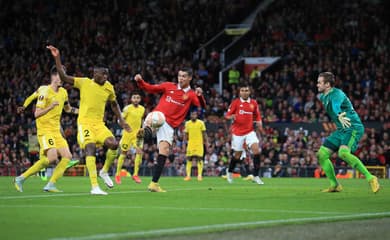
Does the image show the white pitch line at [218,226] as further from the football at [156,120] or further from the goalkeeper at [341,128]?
the football at [156,120]

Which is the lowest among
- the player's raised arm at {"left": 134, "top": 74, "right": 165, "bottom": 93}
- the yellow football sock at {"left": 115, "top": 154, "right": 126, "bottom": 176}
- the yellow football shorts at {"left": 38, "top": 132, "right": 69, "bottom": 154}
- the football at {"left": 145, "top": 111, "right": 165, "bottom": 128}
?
the yellow football sock at {"left": 115, "top": 154, "right": 126, "bottom": 176}

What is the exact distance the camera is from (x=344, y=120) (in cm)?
1518

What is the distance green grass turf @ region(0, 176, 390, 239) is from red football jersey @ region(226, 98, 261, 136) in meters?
7.62

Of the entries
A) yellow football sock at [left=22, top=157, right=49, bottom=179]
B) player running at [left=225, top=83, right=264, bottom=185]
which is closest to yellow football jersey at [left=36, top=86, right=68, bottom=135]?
yellow football sock at [left=22, top=157, right=49, bottom=179]

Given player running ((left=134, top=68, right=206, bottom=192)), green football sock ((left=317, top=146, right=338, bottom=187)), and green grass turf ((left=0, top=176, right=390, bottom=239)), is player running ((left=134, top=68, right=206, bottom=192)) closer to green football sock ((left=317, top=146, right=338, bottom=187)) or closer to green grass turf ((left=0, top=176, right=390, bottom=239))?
green grass turf ((left=0, top=176, right=390, bottom=239))

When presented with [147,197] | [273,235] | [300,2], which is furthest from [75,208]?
[300,2]

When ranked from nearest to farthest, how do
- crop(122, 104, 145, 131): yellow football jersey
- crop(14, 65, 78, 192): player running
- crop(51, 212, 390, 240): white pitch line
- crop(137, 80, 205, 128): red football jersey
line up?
crop(51, 212, 390, 240): white pitch line → crop(14, 65, 78, 192): player running → crop(137, 80, 205, 128): red football jersey → crop(122, 104, 145, 131): yellow football jersey

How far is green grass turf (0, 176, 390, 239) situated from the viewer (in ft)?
28.3

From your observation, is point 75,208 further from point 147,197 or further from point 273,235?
point 273,235

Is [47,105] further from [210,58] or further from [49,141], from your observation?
[210,58]

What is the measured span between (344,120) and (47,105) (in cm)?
600

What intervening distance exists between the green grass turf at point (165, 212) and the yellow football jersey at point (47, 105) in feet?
7.47

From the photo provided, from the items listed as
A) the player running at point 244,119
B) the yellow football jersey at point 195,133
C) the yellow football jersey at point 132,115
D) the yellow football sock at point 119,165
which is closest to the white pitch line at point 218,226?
the player running at point 244,119

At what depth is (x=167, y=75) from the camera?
39.0 m
